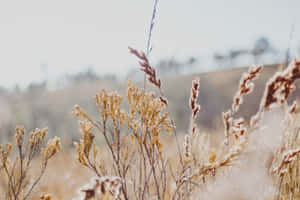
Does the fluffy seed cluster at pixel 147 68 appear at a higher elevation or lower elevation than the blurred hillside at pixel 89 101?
higher

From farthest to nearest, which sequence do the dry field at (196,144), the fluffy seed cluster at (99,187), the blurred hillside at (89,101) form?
the blurred hillside at (89,101), the dry field at (196,144), the fluffy seed cluster at (99,187)

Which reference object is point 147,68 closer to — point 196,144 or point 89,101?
point 196,144

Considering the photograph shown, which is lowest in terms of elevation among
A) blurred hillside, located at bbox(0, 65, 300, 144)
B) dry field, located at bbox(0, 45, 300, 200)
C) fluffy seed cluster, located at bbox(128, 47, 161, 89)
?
blurred hillside, located at bbox(0, 65, 300, 144)

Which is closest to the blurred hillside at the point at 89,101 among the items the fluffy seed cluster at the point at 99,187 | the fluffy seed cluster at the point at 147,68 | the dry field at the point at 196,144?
the dry field at the point at 196,144

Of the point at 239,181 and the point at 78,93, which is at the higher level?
the point at 239,181

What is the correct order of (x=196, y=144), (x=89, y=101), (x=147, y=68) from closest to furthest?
(x=147, y=68) < (x=196, y=144) < (x=89, y=101)

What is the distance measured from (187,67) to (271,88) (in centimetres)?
5620

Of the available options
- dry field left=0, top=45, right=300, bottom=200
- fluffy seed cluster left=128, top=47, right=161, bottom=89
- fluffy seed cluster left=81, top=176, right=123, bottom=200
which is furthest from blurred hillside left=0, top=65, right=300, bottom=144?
fluffy seed cluster left=81, top=176, right=123, bottom=200

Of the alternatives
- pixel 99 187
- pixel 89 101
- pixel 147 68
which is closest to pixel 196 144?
pixel 147 68

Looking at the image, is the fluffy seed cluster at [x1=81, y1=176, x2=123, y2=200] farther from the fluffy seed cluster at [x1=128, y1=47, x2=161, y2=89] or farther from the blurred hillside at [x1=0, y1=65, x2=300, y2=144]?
the blurred hillside at [x1=0, y1=65, x2=300, y2=144]

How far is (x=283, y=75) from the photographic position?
24.7 inches

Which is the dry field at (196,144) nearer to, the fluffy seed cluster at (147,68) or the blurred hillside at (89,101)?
the fluffy seed cluster at (147,68)

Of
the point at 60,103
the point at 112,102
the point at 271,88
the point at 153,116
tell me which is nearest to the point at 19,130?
the point at 112,102

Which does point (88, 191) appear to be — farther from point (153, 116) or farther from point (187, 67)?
point (187, 67)
